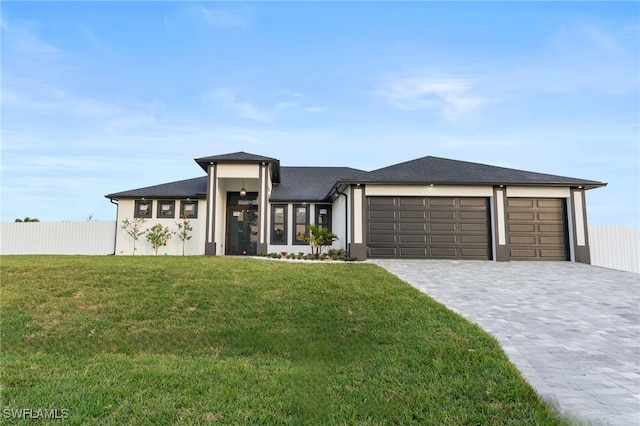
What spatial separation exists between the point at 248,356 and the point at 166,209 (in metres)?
13.9

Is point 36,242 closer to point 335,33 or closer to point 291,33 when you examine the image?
point 291,33

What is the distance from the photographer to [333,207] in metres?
16.0

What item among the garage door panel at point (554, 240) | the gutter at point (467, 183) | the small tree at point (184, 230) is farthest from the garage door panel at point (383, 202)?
the small tree at point (184, 230)

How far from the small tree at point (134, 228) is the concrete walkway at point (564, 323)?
40.7 feet

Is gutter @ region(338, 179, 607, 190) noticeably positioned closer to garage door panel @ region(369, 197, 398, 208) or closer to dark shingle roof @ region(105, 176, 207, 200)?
garage door panel @ region(369, 197, 398, 208)


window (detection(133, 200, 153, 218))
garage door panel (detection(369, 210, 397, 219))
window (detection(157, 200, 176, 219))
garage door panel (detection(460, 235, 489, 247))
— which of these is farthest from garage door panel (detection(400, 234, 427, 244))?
window (detection(133, 200, 153, 218))

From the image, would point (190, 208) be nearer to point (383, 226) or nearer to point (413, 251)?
point (383, 226)

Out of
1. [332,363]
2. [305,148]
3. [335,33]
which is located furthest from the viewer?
[305,148]

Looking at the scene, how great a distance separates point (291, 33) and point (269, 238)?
29.9 feet

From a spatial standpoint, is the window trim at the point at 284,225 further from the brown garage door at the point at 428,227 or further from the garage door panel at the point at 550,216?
the garage door panel at the point at 550,216

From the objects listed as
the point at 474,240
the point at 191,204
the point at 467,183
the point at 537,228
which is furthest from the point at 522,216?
the point at 191,204

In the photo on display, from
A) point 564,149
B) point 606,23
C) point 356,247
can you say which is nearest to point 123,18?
point 356,247

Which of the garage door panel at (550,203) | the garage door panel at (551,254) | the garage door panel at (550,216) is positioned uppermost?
the garage door panel at (550,203)

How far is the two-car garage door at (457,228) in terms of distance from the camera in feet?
40.1
